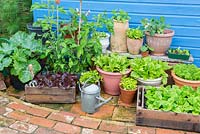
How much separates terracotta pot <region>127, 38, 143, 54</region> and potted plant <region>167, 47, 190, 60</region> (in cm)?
38

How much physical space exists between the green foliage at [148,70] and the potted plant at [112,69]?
0.10 meters

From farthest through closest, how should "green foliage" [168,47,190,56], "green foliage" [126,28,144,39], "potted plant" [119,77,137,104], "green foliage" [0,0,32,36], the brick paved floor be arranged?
"green foliage" [0,0,32,36], "green foliage" [168,47,190,56], "green foliage" [126,28,144,39], "potted plant" [119,77,137,104], the brick paved floor

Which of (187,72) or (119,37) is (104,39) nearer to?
(119,37)

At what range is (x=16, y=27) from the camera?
4.01m

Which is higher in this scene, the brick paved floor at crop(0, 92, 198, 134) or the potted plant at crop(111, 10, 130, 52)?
the potted plant at crop(111, 10, 130, 52)

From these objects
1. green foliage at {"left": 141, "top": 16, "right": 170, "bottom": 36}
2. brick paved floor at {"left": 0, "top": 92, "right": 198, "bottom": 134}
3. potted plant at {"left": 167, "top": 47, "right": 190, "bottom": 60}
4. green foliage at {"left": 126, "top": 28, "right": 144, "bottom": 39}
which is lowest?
brick paved floor at {"left": 0, "top": 92, "right": 198, "bottom": 134}

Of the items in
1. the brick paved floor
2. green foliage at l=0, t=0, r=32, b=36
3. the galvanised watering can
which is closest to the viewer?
the brick paved floor

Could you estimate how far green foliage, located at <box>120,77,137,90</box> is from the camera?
316 cm

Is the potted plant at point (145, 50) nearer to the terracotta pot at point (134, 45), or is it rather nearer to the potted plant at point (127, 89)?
the terracotta pot at point (134, 45)

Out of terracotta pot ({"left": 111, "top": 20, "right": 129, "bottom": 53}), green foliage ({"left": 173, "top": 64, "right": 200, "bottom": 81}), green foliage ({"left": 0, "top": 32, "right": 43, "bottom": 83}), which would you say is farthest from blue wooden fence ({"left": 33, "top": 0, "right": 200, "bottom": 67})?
green foliage ({"left": 0, "top": 32, "right": 43, "bottom": 83})

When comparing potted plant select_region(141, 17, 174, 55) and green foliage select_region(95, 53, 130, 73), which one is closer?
green foliage select_region(95, 53, 130, 73)

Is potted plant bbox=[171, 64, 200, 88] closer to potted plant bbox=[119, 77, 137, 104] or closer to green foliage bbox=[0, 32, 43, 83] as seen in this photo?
potted plant bbox=[119, 77, 137, 104]

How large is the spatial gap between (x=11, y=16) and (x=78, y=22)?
1085 millimetres

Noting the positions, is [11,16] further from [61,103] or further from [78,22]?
[61,103]
